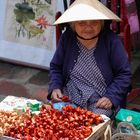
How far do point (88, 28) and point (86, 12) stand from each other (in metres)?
0.13

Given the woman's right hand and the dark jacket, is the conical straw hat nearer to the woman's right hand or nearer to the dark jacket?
the dark jacket

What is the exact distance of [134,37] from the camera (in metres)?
5.21

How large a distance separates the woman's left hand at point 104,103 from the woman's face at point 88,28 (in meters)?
0.47

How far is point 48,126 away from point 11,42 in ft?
8.94

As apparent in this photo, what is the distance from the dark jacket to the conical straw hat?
0.19m

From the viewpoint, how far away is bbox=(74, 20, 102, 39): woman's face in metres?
3.21

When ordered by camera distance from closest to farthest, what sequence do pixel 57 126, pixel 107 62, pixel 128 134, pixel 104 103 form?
1. pixel 57 126
2. pixel 128 134
3. pixel 104 103
4. pixel 107 62

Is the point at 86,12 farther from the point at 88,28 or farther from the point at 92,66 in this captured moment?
the point at 92,66

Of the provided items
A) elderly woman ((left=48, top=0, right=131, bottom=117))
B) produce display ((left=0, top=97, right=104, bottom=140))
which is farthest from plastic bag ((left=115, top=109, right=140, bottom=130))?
produce display ((left=0, top=97, right=104, bottom=140))

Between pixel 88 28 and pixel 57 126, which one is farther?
pixel 88 28

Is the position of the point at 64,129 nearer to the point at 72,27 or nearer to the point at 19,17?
the point at 72,27

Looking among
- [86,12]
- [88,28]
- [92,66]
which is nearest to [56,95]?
[92,66]

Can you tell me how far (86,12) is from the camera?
3135 millimetres

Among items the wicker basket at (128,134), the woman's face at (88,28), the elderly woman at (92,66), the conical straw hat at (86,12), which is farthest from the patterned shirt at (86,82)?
the wicker basket at (128,134)
